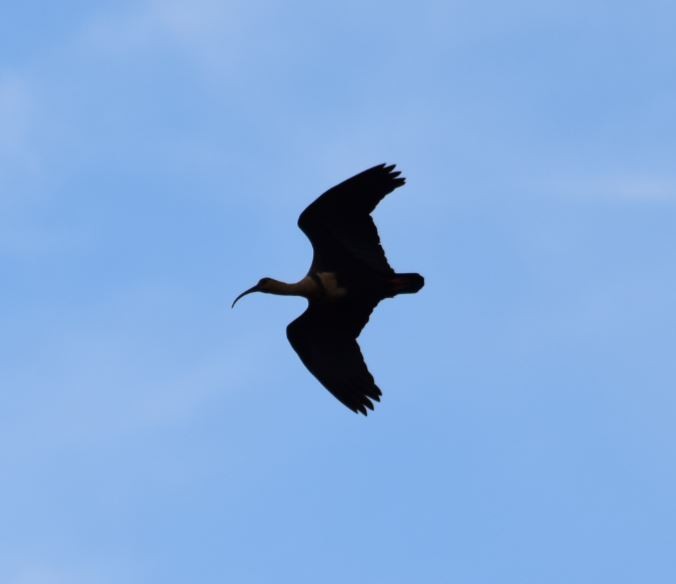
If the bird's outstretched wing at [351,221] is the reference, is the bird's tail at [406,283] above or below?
below

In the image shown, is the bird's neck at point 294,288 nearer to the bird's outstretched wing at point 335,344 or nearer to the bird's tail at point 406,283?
the bird's outstretched wing at point 335,344

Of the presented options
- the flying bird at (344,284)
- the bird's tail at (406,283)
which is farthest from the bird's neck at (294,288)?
the bird's tail at (406,283)

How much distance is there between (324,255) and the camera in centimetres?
2891

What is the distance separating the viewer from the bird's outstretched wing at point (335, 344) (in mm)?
29016

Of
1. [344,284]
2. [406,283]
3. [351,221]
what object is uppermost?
[351,221]

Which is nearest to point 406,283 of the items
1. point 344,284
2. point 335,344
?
point 344,284

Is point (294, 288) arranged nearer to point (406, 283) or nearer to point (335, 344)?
point (335, 344)

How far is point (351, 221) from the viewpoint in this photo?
93.7ft

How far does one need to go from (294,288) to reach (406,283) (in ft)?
4.90

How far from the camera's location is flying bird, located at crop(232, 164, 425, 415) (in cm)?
2842

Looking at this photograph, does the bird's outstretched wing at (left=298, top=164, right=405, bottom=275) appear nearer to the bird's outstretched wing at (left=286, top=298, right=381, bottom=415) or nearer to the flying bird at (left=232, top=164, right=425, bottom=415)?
the flying bird at (left=232, top=164, right=425, bottom=415)

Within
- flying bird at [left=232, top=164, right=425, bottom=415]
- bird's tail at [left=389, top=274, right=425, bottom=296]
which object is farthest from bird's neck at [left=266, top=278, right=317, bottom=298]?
bird's tail at [left=389, top=274, right=425, bottom=296]

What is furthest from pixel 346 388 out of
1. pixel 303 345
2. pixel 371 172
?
pixel 371 172

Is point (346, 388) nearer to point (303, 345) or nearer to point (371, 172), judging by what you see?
point (303, 345)
